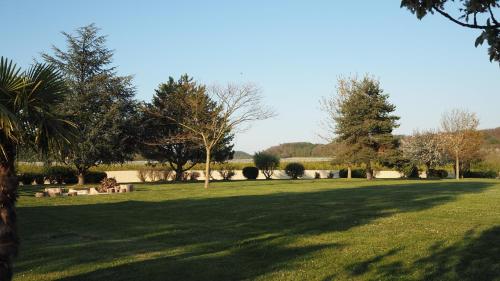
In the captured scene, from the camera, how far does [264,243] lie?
10.4m

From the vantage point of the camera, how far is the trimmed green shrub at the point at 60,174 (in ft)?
146

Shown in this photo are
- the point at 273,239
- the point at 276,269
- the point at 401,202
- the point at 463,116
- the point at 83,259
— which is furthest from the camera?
the point at 463,116

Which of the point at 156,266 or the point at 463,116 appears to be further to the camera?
the point at 463,116

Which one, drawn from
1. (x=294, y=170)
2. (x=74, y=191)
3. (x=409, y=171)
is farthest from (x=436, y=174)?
(x=74, y=191)

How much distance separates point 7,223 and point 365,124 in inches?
1747

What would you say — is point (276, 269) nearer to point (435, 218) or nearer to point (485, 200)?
point (435, 218)

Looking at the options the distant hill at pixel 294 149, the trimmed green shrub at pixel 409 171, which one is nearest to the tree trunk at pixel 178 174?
the trimmed green shrub at pixel 409 171

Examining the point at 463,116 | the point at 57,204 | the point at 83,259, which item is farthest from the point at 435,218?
the point at 463,116

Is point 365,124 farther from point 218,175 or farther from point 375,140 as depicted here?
point 218,175

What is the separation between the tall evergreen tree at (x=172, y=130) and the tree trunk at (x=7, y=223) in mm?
32066

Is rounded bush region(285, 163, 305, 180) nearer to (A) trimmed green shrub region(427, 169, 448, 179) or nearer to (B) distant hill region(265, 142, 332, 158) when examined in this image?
(A) trimmed green shrub region(427, 169, 448, 179)

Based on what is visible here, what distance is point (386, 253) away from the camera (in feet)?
30.6

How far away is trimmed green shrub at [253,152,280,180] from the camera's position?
5622 cm

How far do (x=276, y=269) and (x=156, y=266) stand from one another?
1.94 metres
